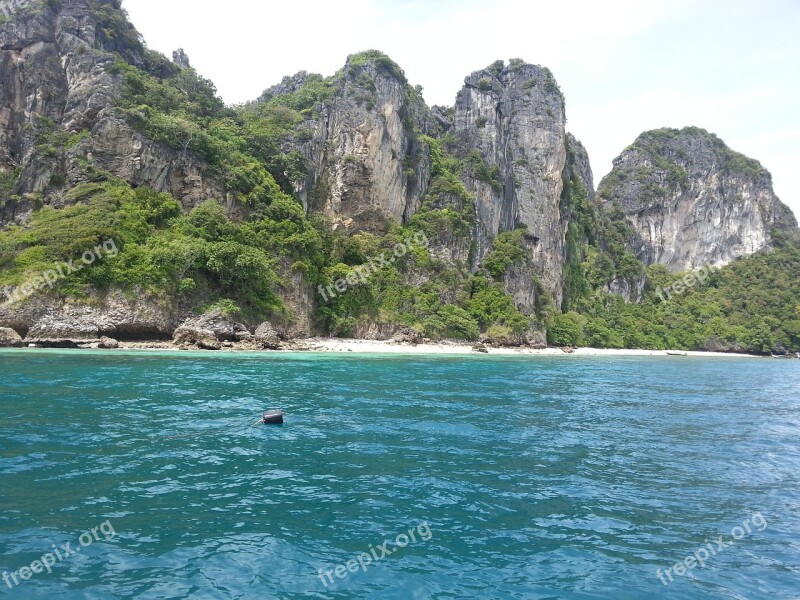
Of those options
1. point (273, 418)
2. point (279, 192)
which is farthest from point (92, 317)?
point (273, 418)

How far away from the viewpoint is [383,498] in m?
7.61

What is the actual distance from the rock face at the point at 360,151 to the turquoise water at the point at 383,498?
1936 inches

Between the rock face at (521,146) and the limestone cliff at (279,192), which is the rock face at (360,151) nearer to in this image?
the limestone cliff at (279,192)

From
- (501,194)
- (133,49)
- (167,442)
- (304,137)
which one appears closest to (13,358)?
(167,442)

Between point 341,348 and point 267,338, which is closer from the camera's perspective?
point 267,338

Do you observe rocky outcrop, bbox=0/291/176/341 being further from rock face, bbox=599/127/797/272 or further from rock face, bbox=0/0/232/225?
rock face, bbox=599/127/797/272

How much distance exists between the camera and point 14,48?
5031 cm

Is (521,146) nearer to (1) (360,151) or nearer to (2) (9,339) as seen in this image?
(1) (360,151)

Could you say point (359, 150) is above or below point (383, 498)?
above

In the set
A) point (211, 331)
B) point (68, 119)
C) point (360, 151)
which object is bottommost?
point (211, 331)

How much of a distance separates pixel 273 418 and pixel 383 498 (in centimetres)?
562

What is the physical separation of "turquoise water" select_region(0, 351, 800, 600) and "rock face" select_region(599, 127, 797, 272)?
120 m

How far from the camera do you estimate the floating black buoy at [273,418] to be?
12.3 m

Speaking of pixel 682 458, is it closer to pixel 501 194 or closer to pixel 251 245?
pixel 251 245
